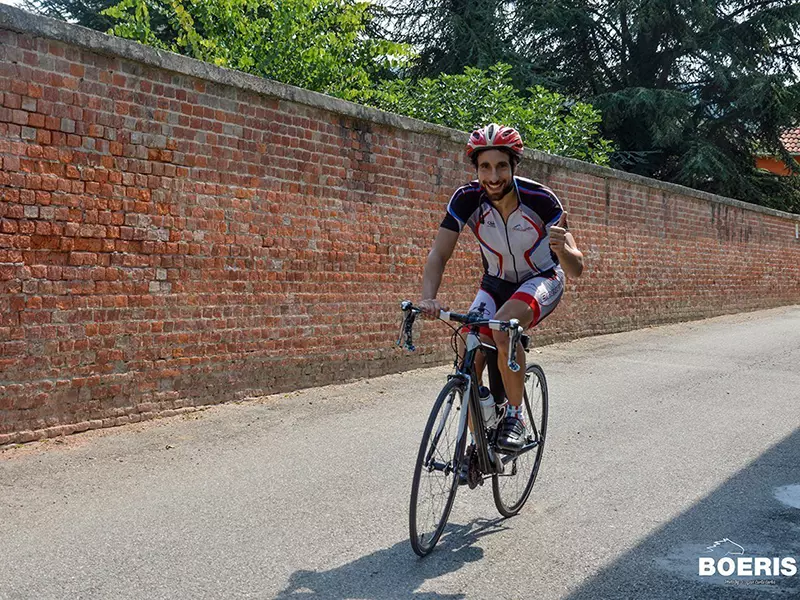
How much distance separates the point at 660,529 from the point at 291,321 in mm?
4616

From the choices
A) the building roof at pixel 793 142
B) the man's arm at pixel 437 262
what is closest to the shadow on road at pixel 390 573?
the man's arm at pixel 437 262

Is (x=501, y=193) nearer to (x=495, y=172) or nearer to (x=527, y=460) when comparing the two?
(x=495, y=172)

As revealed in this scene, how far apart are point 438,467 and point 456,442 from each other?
0.15 meters

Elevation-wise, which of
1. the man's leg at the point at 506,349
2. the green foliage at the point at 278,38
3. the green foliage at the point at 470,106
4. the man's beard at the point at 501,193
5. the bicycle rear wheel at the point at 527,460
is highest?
the green foliage at the point at 278,38

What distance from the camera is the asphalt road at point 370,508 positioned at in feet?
13.2

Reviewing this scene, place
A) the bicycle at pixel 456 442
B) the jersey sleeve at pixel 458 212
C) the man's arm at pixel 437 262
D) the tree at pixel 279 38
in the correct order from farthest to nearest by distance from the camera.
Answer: the tree at pixel 279 38, the jersey sleeve at pixel 458 212, the man's arm at pixel 437 262, the bicycle at pixel 456 442

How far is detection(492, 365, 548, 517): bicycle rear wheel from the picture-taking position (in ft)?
16.4

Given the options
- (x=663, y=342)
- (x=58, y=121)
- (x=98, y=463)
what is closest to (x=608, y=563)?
(x=98, y=463)

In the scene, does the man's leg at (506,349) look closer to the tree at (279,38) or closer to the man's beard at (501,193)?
the man's beard at (501,193)

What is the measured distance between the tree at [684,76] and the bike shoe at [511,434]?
69.0 ft

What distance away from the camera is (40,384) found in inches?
253

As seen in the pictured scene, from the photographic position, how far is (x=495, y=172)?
467cm

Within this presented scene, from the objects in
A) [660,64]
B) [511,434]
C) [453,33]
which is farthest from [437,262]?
[660,64]

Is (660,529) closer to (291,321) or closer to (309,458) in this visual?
(309,458)
